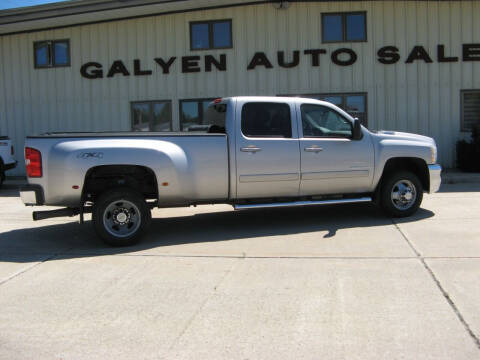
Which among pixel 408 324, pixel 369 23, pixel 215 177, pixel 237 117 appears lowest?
pixel 408 324

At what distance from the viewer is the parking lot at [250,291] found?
3.52 m

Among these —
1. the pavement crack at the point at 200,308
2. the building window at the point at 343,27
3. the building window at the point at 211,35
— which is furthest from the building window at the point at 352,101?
the pavement crack at the point at 200,308

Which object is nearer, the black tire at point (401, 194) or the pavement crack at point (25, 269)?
the pavement crack at point (25, 269)

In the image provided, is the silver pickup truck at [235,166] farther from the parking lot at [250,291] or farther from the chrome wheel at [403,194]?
the parking lot at [250,291]

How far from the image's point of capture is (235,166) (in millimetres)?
6793

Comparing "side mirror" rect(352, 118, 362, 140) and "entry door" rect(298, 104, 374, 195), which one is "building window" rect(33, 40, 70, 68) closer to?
"entry door" rect(298, 104, 374, 195)

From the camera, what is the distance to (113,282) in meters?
4.99

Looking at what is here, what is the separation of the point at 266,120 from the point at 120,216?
248cm

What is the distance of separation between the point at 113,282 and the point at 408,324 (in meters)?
2.87

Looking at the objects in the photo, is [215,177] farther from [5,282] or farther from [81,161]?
[5,282]

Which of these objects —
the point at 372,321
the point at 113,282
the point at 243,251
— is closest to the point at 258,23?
the point at 243,251

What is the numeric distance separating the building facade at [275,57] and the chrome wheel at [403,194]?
22.1 feet

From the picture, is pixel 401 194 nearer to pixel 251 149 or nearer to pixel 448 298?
pixel 251 149

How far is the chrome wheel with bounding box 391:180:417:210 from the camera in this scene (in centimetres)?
774
